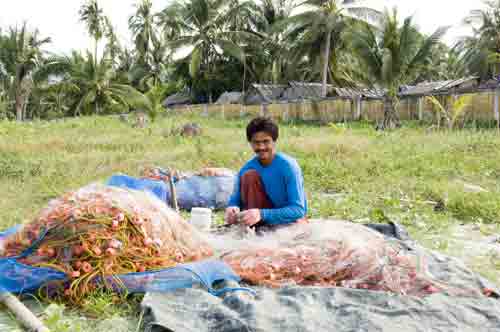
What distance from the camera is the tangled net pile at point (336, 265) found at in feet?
8.74

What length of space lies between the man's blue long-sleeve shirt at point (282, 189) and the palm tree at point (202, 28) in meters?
21.9

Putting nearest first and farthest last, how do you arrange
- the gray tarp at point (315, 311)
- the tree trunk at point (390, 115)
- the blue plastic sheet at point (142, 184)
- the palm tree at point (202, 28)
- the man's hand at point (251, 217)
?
the gray tarp at point (315, 311)
the man's hand at point (251, 217)
the blue plastic sheet at point (142, 184)
the tree trunk at point (390, 115)
the palm tree at point (202, 28)

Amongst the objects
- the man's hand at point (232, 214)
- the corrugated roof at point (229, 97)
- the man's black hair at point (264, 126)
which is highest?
the corrugated roof at point (229, 97)

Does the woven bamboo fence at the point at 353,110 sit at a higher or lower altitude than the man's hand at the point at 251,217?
higher

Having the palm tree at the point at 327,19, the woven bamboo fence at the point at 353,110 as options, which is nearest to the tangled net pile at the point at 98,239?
the woven bamboo fence at the point at 353,110

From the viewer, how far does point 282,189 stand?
3.32m

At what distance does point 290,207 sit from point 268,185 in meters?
0.25

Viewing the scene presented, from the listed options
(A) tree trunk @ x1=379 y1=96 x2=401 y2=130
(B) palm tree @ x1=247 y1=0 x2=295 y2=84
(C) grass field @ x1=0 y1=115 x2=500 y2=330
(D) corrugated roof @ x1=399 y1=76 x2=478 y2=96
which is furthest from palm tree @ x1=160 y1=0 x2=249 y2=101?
(C) grass field @ x1=0 y1=115 x2=500 y2=330

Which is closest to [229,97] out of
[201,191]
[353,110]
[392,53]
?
[353,110]

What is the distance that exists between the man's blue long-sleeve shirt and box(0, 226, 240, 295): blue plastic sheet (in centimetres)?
83

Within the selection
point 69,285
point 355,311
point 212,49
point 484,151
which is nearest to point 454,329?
point 355,311

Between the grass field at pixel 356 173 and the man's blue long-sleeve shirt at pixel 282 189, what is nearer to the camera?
the man's blue long-sleeve shirt at pixel 282 189

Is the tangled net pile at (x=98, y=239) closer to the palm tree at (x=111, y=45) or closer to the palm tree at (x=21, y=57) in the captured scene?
the palm tree at (x=21, y=57)

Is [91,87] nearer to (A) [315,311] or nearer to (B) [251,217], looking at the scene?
(B) [251,217]
